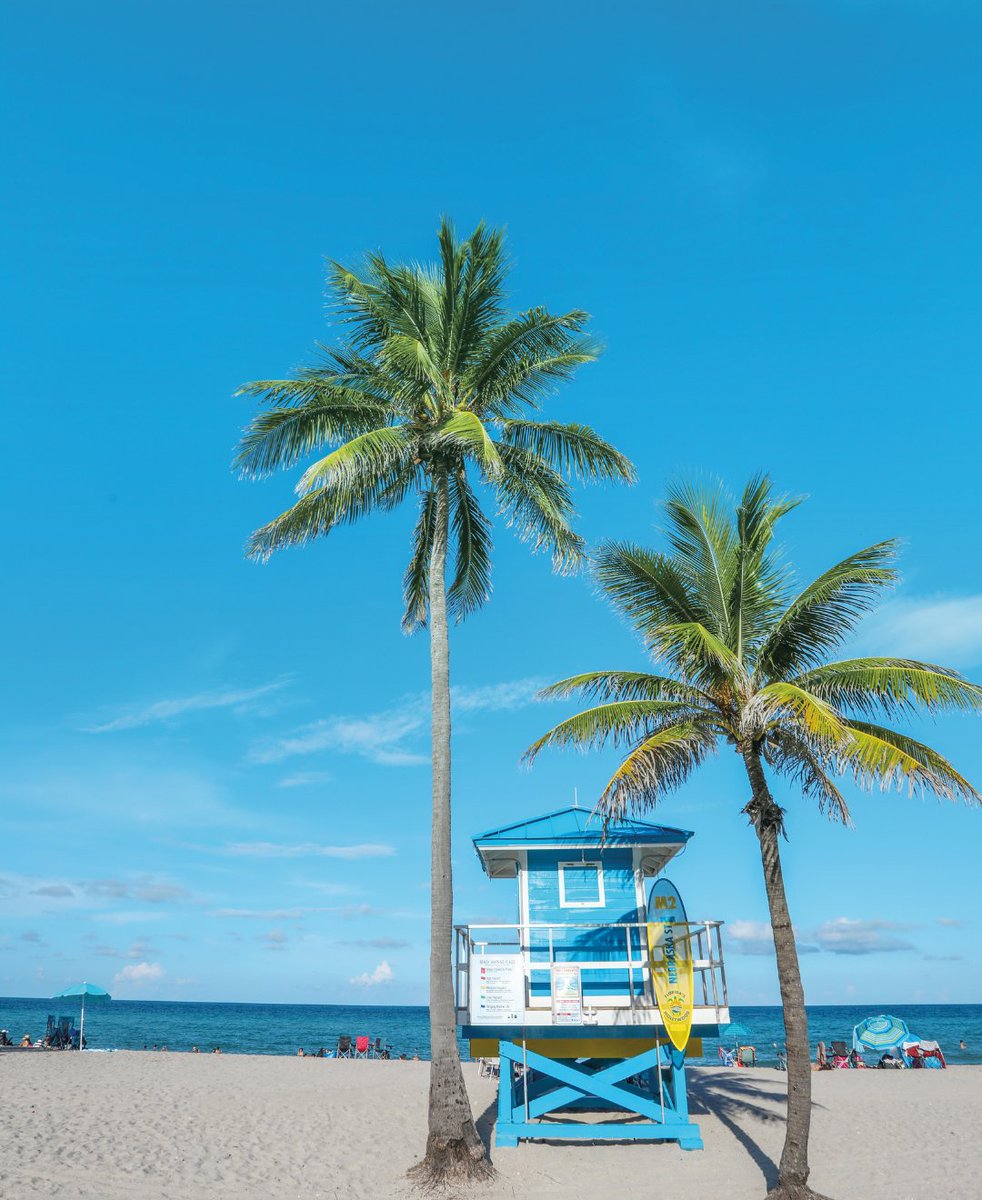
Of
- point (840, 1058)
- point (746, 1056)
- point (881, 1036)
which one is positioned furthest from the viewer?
point (746, 1056)

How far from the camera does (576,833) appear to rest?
16828 millimetres

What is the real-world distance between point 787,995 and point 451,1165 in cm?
508

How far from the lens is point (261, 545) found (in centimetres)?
1578

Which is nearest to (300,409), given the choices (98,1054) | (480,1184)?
(480,1184)

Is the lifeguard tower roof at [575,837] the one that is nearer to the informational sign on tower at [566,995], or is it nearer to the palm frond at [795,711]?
the informational sign on tower at [566,995]

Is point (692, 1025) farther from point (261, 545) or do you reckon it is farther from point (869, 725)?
point (261, 545)

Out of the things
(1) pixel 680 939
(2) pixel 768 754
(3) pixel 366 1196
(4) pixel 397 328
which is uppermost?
(4) pixel 397 328

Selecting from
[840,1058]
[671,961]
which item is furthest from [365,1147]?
[840,1058]

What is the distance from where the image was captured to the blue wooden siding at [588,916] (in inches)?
641

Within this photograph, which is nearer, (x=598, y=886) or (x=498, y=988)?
(x=498, y=988)

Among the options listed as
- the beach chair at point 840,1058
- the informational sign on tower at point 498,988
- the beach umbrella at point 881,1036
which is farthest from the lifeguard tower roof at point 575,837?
the beach umbrella at point 881,1036

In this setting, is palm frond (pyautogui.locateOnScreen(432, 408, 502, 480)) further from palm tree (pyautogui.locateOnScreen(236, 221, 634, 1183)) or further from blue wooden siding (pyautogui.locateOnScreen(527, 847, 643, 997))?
blue wooden siding (pyautogui.locateOnScreen(527, 847, 643, 997))

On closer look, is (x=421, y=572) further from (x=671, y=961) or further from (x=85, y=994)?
(x=85, y=994)

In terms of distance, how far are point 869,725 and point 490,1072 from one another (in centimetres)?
1768
